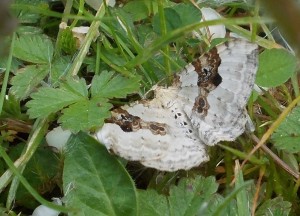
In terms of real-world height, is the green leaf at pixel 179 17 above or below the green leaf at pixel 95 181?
above

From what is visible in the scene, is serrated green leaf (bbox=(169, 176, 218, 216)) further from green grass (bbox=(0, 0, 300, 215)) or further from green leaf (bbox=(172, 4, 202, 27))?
green leaf (bbox=(172, 4, 202, 27))

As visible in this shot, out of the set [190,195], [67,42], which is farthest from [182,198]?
[67,42]

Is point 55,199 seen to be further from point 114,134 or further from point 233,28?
point 233,28

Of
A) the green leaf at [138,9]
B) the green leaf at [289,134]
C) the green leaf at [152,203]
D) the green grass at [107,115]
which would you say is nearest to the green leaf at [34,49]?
the green grass at [107,115]

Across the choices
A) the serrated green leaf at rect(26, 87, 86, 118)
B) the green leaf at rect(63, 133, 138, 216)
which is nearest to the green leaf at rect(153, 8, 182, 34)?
the serrated green leaf at rect(26, 87, 86, 118)

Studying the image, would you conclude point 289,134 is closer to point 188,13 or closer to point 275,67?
point 275,67

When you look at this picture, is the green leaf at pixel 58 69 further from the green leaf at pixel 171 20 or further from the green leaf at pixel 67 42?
the green leaf at pixel 171 20
